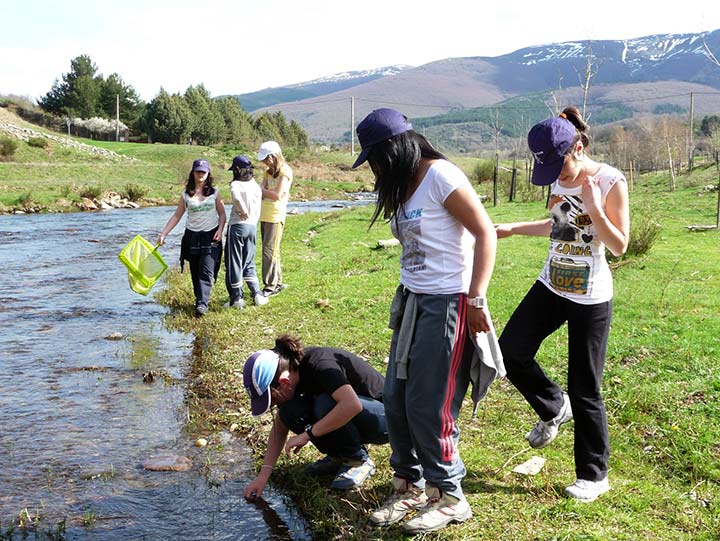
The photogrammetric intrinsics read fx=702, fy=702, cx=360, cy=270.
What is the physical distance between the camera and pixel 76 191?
32469 mm

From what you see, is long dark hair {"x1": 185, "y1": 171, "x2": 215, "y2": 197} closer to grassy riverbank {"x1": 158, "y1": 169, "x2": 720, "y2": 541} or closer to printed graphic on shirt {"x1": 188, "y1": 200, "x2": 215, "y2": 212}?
printed graphic on shirt {"x1": 188, "y1": 200, "x2": 215, "y2": 212}

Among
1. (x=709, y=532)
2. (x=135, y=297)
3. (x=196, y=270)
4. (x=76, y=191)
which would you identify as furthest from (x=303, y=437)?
(x=76, y=191)

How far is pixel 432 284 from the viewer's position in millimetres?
3336

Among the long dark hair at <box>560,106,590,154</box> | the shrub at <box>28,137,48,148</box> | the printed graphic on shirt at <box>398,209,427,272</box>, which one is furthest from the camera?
the shrub at <box>28,137,48,148</box>

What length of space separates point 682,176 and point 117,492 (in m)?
37.8

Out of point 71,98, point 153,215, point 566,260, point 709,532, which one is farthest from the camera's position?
point 71,98

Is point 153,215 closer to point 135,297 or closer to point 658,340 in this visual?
point 135,297

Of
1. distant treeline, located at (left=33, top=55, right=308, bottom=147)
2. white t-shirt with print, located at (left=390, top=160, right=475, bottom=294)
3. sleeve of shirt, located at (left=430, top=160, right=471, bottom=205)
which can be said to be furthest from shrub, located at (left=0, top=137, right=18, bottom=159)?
sleeve of shirt, located at (left=430, top=160, right=471, bottom=205)

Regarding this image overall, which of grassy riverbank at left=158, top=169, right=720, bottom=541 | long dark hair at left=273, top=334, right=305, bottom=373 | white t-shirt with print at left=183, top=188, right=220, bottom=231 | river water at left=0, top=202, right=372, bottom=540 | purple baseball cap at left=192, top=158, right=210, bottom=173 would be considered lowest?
river water at left=0, top=202, right=372, bottom=540

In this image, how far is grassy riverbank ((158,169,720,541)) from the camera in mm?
3662

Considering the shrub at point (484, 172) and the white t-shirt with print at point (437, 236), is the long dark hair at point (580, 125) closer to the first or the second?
the white t-shirt with print at point (437, 236)

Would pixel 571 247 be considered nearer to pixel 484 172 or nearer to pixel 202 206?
pixel 202 206

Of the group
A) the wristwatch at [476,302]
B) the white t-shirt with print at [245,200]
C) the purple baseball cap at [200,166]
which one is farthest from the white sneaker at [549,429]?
Result: the purple baseball cap at [200,166]

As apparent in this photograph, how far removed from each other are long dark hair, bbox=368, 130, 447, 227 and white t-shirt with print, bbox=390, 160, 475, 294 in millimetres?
55
